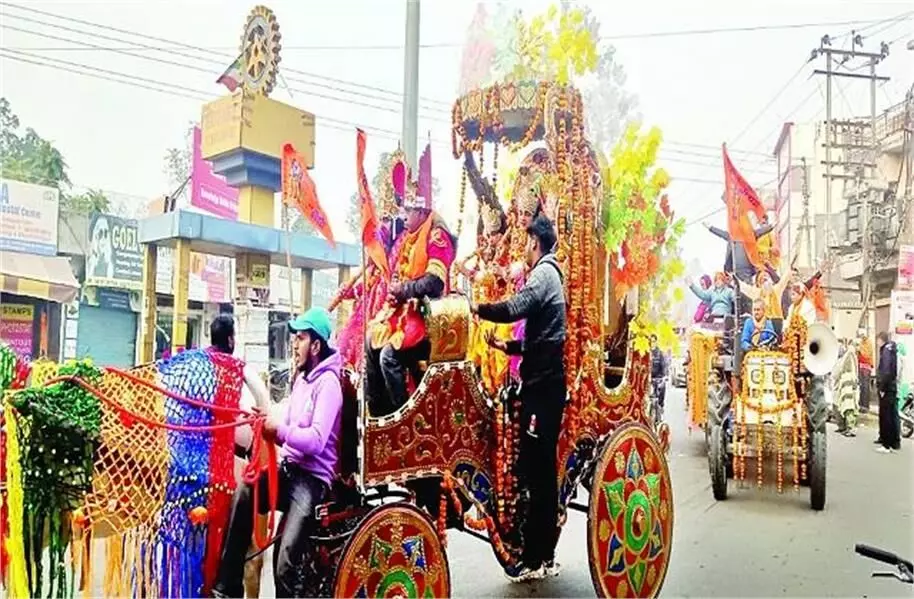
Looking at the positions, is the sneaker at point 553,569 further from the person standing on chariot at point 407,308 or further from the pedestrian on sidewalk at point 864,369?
the pedestrian on sidewalk at point 864,369

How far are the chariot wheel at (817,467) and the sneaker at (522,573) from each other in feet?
9.96

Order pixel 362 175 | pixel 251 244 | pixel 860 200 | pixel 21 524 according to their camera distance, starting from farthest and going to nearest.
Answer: pixel 860 200 < pixel 251 244 < pixel 362 175 < pixel 21 524

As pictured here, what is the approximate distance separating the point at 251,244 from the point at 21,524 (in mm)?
2618

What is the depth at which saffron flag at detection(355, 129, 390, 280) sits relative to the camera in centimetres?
269

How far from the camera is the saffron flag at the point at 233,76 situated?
5215 millimetres

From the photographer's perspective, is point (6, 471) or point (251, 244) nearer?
point (6, 471)

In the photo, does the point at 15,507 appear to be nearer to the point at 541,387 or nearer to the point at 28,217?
the point at 541,387

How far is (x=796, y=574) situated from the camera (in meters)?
4.91

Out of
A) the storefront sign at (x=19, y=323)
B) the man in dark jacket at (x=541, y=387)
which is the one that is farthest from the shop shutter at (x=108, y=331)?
the man in dark jacket at (x=541, y=387)

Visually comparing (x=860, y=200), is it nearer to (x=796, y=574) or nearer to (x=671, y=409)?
(x=671, y=409)

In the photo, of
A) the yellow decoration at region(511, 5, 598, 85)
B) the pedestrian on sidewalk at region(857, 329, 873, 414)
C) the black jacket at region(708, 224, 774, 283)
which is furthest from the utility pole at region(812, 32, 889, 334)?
the yellow decoration at region(511, 5, 598, 85)

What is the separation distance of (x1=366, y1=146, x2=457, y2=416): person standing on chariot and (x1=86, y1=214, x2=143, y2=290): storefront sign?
8.73 metres

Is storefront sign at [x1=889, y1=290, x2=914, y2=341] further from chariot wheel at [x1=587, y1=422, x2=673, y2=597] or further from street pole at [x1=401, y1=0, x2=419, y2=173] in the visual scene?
street pole at [x1=401, y1=0, x2=419, y2=173]

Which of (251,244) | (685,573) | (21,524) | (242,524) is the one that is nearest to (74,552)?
(21,524)
